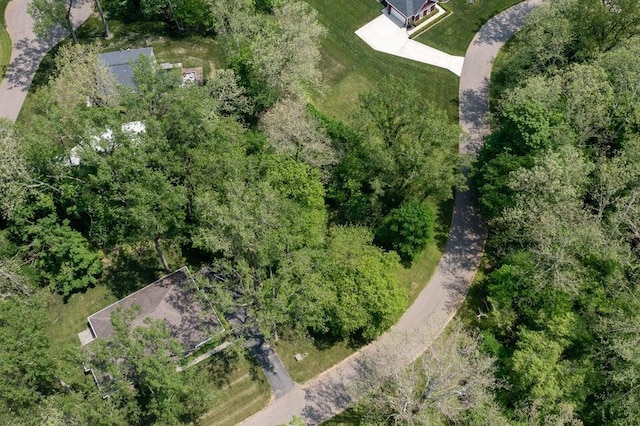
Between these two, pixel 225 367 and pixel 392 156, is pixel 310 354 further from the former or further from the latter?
pixel 392 156

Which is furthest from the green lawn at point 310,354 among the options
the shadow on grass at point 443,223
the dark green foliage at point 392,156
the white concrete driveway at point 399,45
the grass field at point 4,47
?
the grass field at point 4,47

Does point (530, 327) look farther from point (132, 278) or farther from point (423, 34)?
point (423, 34)

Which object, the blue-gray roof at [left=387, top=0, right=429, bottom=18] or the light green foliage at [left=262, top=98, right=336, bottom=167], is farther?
the blue-gray roof at [left=387, top=0, right=429, bottom=18]

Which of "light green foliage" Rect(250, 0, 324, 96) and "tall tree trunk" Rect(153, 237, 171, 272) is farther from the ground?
"light green foliage" Rect(250, 0, 324, 96)

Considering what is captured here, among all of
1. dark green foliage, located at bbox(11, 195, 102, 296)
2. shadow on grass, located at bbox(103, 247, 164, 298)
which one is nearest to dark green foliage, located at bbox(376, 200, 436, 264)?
shadow on grass, located at bbox(103, 247, 164, 298)

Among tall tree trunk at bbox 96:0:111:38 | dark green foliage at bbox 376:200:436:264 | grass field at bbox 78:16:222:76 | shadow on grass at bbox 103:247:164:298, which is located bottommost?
dark green foliage at bbox 376:200:436:264

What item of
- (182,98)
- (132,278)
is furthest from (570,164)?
(132,278)

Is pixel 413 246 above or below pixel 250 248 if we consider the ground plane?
below

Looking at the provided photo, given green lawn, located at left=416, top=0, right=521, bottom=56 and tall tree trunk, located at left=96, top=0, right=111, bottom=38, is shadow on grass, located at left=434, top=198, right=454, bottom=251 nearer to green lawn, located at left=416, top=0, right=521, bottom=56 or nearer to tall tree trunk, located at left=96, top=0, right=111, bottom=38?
green lawn, located at left=416, top=0, right=521, bottom=56
